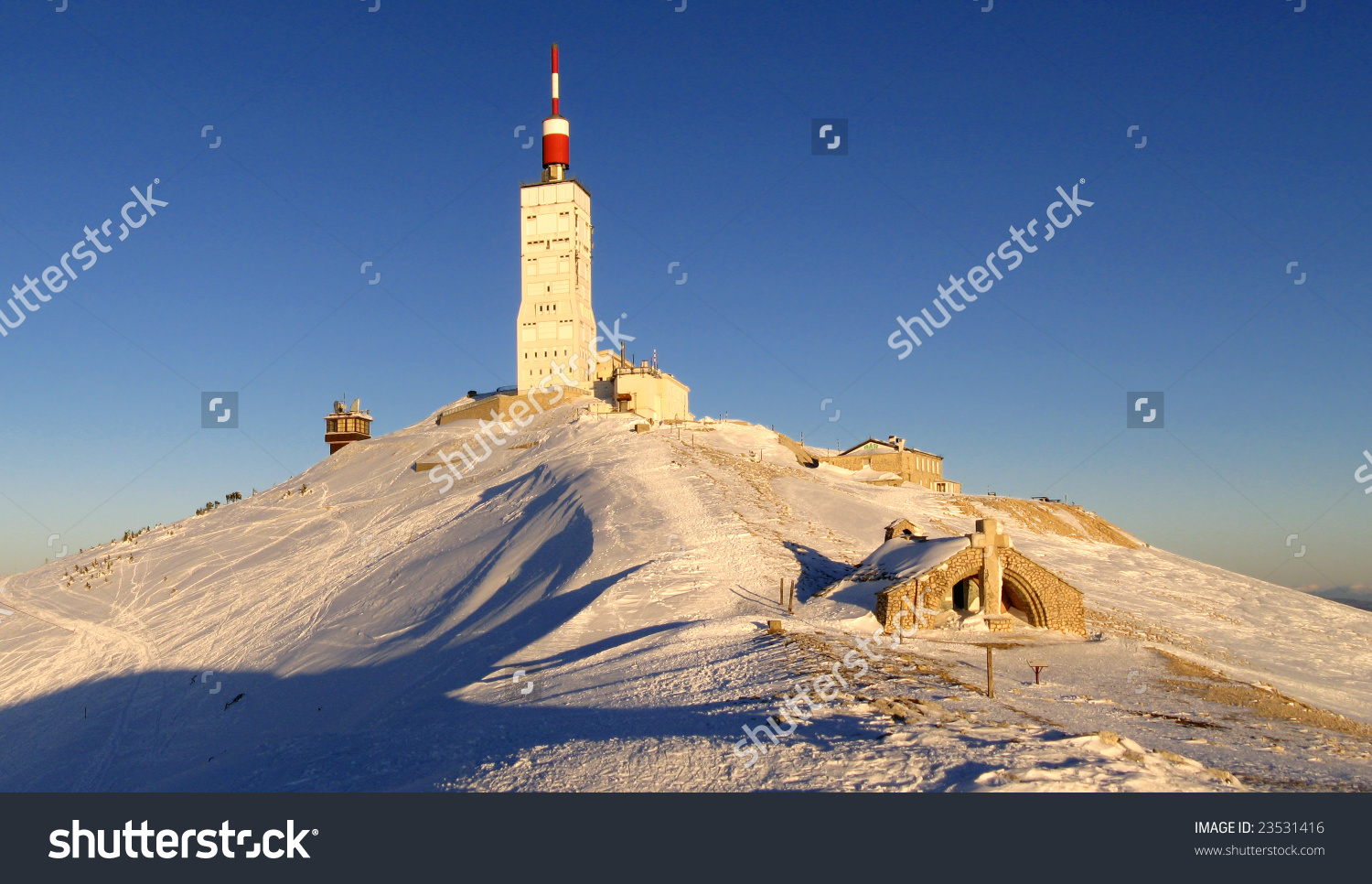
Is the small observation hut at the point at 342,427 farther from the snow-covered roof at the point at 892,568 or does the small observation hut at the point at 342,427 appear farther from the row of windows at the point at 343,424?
the snow-covered roof at the point at 892,568

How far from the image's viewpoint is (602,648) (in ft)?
91.6

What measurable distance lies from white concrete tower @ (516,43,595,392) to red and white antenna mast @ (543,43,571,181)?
10cm

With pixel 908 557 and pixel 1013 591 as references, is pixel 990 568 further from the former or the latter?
pixel 908 557

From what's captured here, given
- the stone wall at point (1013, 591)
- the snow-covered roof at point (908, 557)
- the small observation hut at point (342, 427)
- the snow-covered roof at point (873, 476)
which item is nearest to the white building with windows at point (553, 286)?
the small observation hut at point (342, 427)

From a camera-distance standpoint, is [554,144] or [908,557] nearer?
[908,557]

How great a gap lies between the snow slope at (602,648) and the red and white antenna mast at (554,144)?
116 ft

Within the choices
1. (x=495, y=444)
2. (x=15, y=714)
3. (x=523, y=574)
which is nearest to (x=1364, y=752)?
(x=523, y=574)

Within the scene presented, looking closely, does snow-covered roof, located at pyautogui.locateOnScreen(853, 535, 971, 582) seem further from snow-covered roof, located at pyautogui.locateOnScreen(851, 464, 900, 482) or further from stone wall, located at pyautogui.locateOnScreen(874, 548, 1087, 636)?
snow-covered roof, located at pyautogui.locateOnScreen(851, 464, 900, 482)

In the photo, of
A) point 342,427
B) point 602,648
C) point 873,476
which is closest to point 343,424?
point 342,427

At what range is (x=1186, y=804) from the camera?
1202cm

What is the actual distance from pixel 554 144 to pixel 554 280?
15380mm

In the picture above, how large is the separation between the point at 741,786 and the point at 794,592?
73.9ft

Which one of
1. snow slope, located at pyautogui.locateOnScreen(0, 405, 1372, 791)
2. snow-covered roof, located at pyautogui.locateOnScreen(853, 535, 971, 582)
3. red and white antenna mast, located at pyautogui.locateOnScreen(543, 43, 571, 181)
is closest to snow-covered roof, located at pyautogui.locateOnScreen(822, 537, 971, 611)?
snow-covered roof, located at pyautogui.locateOnScreen(853, 535, 971, 582)

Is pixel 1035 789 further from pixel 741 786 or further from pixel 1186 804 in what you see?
pixel 741 786
